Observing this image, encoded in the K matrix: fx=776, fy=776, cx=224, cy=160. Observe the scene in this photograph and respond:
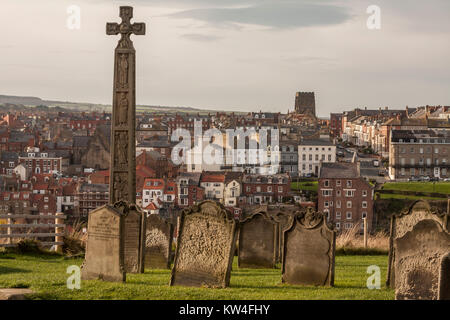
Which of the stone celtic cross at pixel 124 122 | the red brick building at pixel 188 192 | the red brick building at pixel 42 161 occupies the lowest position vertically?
the red brick building at pixel 188 192

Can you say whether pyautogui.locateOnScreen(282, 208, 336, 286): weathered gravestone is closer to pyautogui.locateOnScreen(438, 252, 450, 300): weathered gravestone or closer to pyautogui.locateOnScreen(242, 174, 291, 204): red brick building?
pyautogui.locateOnScreen(438, 252, 450, 300): weathered gravestone

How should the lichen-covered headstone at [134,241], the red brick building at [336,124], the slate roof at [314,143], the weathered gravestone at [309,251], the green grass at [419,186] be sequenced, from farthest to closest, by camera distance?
the red brick building at [336,124]
the slate roof at [314,143]
the green grass at [419,186]
the lichen-covered headstone at [134,241]
the weathered gravestone at [309,251]

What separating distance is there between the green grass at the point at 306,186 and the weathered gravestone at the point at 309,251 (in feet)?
271

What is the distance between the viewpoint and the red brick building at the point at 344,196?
8200 centimetres

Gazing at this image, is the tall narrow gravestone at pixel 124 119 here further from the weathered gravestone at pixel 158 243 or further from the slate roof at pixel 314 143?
the slate roof at pixel 314 143

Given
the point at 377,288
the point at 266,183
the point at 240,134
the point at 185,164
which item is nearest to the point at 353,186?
the point at 266,183

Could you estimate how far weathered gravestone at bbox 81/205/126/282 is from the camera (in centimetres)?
1133

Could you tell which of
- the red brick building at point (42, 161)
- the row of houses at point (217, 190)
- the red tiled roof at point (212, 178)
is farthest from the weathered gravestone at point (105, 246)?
the red brick building at point (42, 161)

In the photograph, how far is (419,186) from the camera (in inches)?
3752

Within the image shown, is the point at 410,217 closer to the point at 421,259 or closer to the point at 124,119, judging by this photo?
the point at 421,259

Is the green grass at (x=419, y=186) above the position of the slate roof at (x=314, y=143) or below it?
below

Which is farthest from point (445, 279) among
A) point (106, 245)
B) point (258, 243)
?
point (258, 243)
